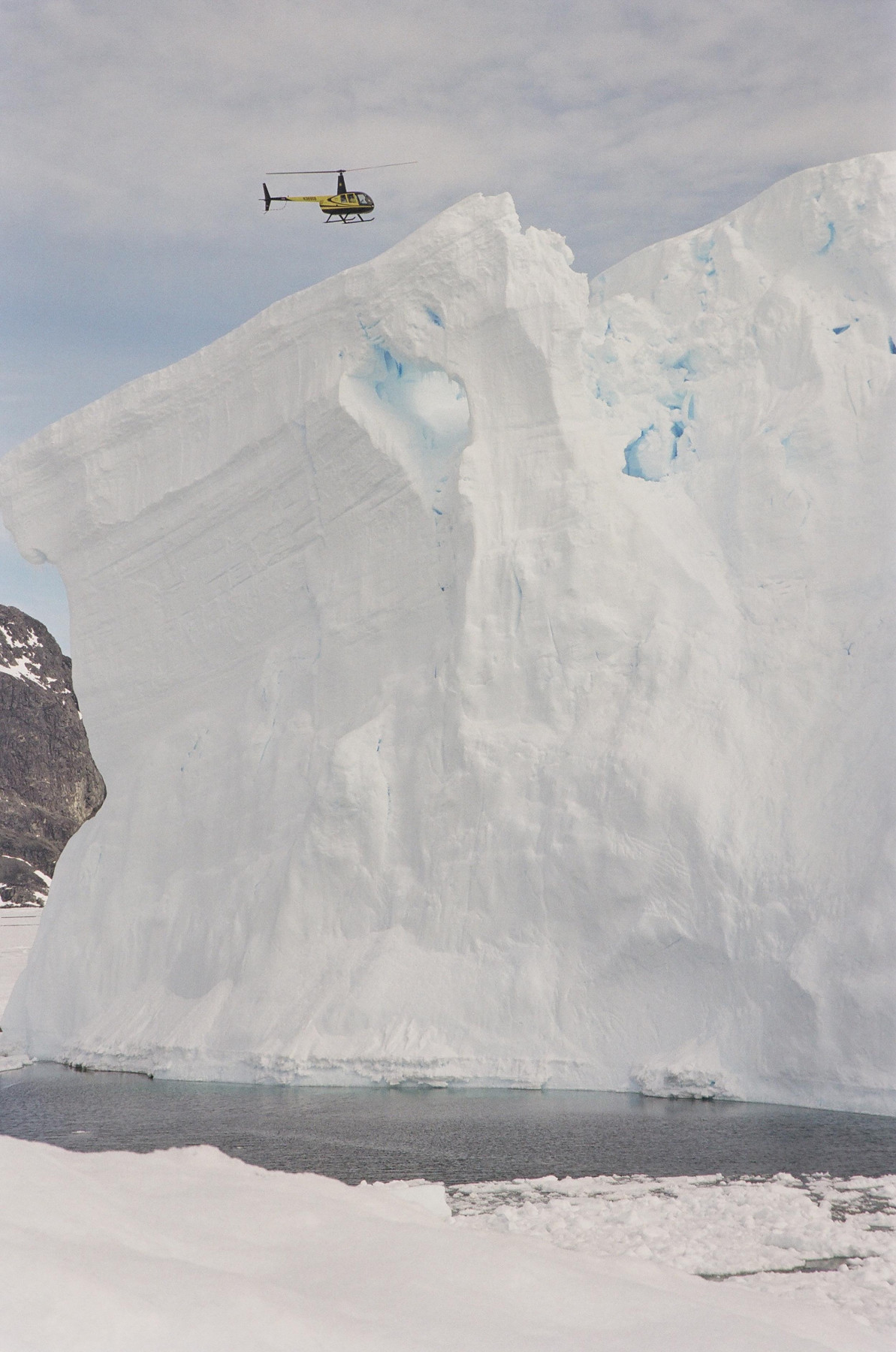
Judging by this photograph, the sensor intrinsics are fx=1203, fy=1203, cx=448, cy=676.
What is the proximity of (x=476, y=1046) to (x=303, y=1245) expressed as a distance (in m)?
10.0

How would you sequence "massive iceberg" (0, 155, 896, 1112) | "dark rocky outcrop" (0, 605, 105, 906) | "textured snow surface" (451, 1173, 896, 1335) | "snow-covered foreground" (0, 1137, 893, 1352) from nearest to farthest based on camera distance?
1. "snow-covered foreground" (0, 1137, 893, 1352)
2. "textured snow surface" (451, 1173, 896, 1335)
3. "massive iceberg" (0, 155, 896, 1112)
4. "dark rocky outcrop" (0, 605, 105, 906)

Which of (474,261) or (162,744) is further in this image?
(162,744)

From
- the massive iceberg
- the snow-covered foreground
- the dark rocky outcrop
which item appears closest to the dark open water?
the massive iceberg

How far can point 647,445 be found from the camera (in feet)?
66.5

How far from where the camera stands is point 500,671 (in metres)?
18.4

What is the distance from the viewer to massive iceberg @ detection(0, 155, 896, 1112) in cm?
1573

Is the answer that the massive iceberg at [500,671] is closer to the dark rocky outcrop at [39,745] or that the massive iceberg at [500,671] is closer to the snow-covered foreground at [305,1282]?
the snow-covered foreground at [305,1282]

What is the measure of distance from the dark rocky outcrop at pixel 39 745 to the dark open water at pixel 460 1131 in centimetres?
5196

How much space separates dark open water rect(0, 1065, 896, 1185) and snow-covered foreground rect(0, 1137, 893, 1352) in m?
3.40

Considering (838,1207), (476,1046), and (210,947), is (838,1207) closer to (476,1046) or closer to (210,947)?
(476,1046)

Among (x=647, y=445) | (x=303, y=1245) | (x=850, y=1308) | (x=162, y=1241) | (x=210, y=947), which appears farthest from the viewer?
(x=647, y=445)

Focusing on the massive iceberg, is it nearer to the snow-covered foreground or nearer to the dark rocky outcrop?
the snow-covered foreground

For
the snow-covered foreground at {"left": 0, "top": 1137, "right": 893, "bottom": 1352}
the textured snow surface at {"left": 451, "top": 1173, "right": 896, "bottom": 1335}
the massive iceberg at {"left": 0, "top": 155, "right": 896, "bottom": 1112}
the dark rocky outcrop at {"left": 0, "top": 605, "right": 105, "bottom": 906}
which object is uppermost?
the dark rocky outcrop at {"left": 0, "top": 605, "right": 105, "bottom": 906}

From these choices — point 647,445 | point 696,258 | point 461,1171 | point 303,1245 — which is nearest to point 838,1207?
point 461,1171
